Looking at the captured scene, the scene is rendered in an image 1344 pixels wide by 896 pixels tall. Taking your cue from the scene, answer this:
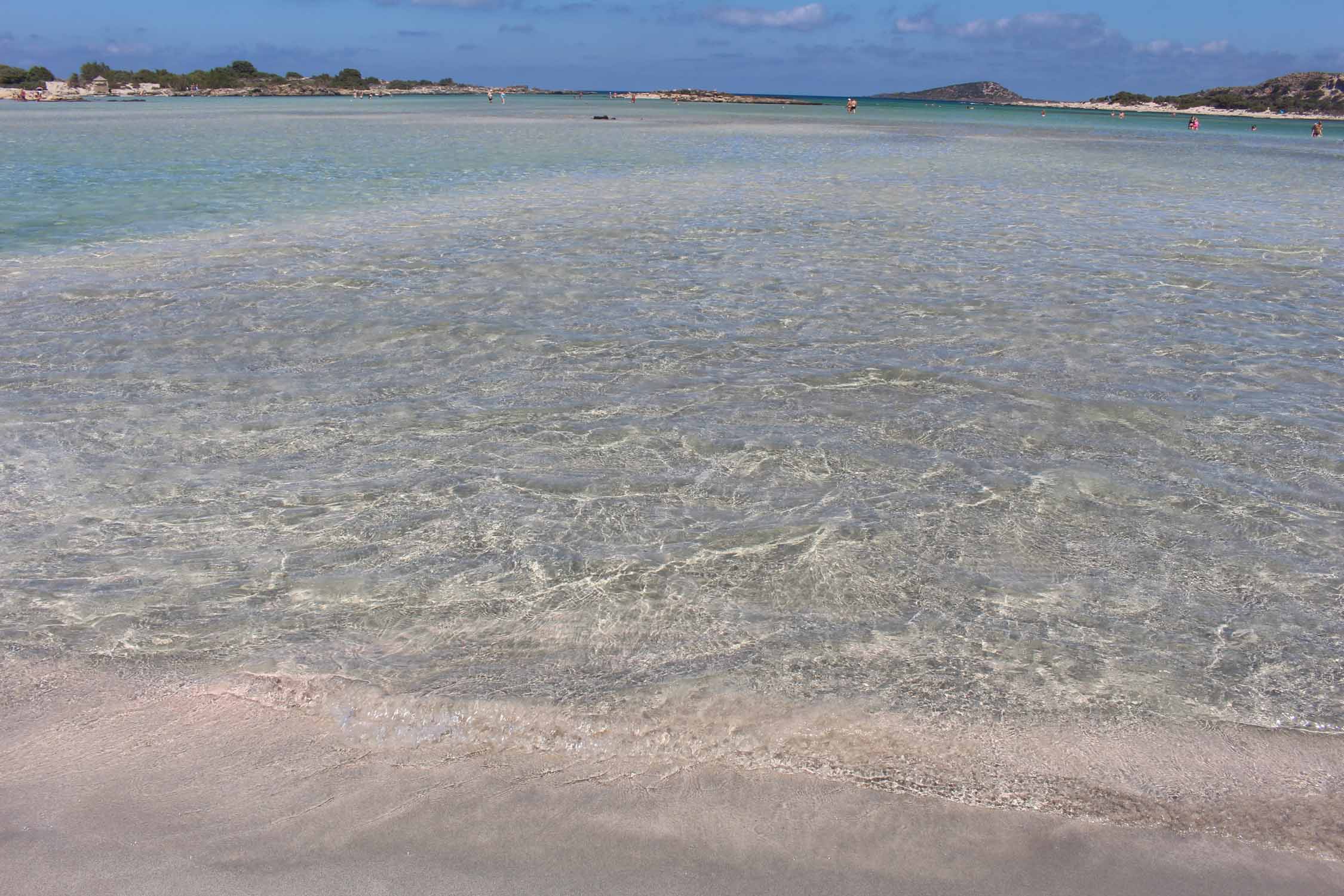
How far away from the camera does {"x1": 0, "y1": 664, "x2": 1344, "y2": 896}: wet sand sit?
2705 mm

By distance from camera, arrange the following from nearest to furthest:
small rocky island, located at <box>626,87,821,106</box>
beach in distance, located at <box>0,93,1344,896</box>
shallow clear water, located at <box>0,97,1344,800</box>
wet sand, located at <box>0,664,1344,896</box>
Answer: wet sand, located at <box>0,664,1344,896</box> < beach in distance, located at <box>0,93,1344,896</box> < shallow clear water, located at <box>0,97,1344,800</box> < small rocky island, located at <box>626,87,821,106</box>

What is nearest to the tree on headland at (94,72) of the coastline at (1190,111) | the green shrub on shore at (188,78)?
the green shrub on shore at (188,78)

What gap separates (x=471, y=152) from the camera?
31.7 metres

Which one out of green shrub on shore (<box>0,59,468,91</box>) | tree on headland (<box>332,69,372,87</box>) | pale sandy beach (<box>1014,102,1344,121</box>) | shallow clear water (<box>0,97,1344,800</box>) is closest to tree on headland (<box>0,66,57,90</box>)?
green shrub on shore (<box>0,59,468,91</box>)

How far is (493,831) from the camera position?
2.89 m

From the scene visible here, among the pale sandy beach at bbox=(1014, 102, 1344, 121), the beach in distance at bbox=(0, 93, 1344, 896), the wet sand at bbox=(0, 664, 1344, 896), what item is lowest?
the wet sand at bbox=(0, 664, 1344, 896)

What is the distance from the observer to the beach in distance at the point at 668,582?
290 cm

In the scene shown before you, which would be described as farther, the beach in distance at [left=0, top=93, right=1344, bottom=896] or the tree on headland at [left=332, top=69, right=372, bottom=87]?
the tree on headland at [left=332, top=69, right=372, bottom=87]

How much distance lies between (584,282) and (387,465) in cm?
563

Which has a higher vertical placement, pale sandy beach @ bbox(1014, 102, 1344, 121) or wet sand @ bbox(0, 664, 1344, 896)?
pale sandy beach @ bbox(1014, 102, 1344, 121)

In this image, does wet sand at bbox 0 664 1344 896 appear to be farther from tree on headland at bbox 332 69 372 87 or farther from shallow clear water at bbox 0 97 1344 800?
tree on headland at bbox 332 69 372 87

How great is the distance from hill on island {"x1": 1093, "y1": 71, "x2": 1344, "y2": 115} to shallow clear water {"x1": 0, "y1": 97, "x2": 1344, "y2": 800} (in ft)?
535

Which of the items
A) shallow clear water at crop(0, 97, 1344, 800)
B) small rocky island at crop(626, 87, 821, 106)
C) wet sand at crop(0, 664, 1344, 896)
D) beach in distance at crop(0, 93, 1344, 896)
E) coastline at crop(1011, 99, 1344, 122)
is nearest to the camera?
wet sand at crop(0, 664, 1344, 896)

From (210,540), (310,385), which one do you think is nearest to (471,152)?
(310,385)
